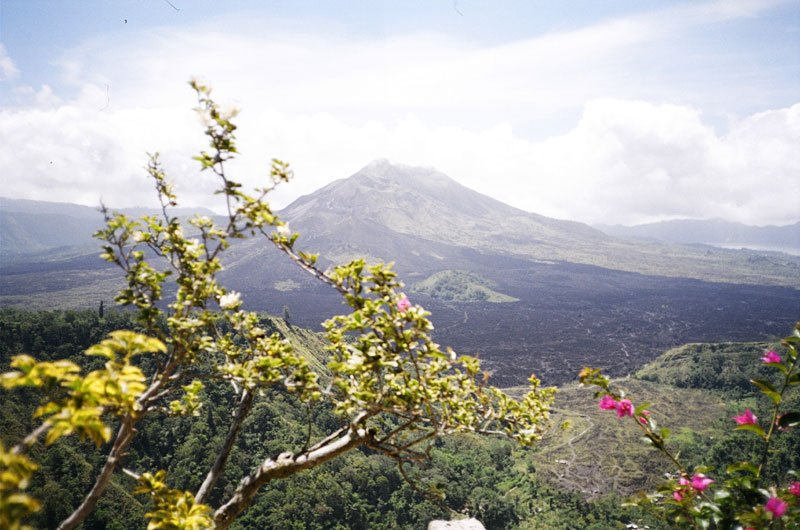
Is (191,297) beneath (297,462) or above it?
above

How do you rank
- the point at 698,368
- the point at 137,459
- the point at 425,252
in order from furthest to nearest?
the point at 425,252
the point at 698,368
the point at 137,459

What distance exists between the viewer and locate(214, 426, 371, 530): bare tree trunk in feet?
8.44

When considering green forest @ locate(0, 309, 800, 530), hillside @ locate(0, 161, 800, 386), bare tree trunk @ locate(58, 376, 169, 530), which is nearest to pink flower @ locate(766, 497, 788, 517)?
bare tree trunk @ locate(58, 376, 169, 530)

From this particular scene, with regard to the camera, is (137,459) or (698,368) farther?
(698,368)

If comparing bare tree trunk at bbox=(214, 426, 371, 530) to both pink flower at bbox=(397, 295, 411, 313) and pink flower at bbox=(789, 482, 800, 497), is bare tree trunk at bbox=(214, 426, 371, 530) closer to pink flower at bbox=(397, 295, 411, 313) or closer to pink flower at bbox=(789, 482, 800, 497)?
pink flower at bbox=(397, 295, 411, 313)

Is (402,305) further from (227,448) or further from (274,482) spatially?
(274,482)

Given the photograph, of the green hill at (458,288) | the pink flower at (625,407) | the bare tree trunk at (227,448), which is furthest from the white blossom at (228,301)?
the green hill at (458,288)

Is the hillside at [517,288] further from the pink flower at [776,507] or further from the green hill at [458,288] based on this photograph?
the pink flower at [776,507]

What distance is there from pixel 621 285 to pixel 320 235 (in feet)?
375

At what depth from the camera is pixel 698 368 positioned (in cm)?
4991

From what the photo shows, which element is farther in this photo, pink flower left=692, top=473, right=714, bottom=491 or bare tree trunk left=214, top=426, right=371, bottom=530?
bare tree trunk left=214, top=426, right=371, bottom=530

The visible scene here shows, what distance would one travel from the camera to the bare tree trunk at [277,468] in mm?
2572

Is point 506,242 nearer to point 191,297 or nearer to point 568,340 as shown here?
point 568,340

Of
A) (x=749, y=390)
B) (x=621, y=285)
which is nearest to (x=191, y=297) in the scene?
(x=749, y=390)
